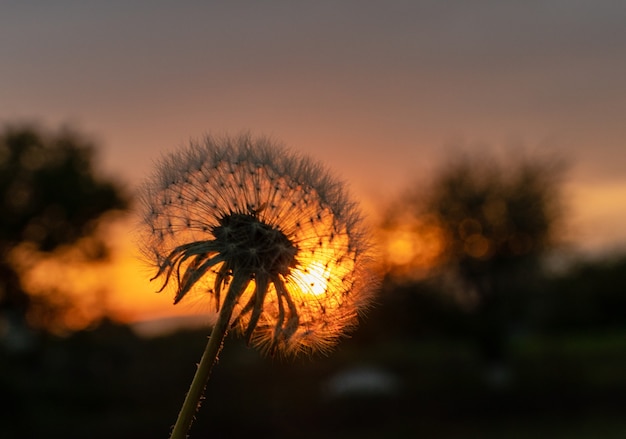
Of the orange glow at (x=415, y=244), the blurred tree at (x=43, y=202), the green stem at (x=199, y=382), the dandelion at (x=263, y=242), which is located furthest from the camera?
the blurred tree at (x=43, y=202)

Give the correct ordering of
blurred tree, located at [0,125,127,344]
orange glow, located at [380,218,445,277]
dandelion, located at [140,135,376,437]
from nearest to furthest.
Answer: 1. dandelion, located at [140,135,376,437]
2. orange glow, located at [380,218,445,277]
3. blurred tree, located at [0,125,127,344]

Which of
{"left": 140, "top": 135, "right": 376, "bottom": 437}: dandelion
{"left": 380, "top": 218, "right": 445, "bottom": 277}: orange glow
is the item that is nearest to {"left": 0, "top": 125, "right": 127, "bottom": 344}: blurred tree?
{"left": 380, "top": 218, "right": 445, "bottom": 277}: orange glow

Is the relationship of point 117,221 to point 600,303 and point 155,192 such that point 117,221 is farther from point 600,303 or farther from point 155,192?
point 155,192

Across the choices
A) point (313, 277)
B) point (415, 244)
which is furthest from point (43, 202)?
point (313, 277)

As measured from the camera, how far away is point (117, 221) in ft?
135

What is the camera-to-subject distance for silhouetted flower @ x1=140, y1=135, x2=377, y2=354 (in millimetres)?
2287

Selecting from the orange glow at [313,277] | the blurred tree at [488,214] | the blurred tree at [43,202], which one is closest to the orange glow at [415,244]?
the blurred tree at [488,214]

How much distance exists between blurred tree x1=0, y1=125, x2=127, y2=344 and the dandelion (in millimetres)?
37143

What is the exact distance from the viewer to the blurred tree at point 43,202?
38.5m

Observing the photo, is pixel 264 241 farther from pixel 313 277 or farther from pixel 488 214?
pixel 488 214

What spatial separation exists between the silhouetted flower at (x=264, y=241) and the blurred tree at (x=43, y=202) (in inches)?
1463

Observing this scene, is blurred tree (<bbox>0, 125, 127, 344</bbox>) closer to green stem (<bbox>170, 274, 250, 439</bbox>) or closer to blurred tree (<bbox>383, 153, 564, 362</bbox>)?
blurred tree (<bbox>383, 153, 564, 362</bbox>)

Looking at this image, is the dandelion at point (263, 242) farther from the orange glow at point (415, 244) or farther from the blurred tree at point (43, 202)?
the blurred tree at point (43, 202)

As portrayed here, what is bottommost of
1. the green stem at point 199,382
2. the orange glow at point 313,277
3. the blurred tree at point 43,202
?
the green stem at point 199,382
